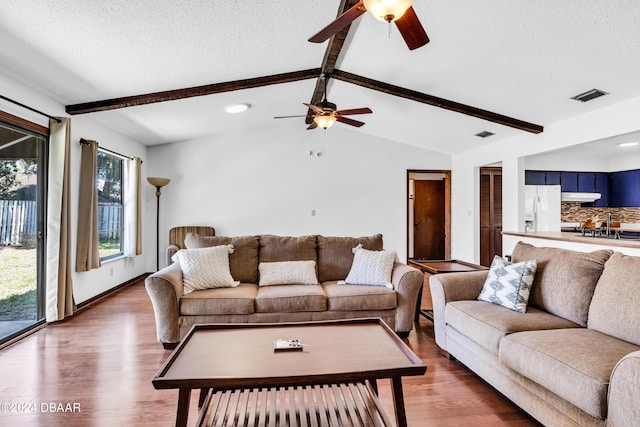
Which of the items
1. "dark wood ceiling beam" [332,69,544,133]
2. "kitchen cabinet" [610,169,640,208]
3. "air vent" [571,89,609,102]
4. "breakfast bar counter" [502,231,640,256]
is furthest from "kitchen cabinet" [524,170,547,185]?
"air vent" [571,89,609,102]

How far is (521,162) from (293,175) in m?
3.68

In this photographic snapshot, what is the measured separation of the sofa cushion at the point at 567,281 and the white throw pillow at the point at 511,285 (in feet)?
0.26

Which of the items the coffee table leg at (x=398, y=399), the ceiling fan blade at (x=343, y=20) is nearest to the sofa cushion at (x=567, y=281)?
the coffee table leg at (x=398, y=399)

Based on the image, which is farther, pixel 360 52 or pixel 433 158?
pixel 433 158

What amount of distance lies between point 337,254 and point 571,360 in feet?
7.32

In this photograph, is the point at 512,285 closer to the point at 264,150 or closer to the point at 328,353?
the point at 328,353

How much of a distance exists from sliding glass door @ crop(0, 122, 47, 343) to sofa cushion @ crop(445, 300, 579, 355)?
3733 millimetres

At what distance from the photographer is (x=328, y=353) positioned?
1732 mm

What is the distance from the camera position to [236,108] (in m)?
4.91

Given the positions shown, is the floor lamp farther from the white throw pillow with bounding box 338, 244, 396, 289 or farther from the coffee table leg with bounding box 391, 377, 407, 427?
the coffee table leg with bounding box 391, 377, 407, 427

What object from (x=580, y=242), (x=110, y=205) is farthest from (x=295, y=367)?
(x=110, y=205)

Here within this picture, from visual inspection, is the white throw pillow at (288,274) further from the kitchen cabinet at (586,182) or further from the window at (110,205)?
the kitchen cabinet at (586,182)

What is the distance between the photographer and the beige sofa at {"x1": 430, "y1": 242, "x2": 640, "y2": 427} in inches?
56.3

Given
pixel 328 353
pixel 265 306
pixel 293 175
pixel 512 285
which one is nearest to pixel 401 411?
pixel 328 353
